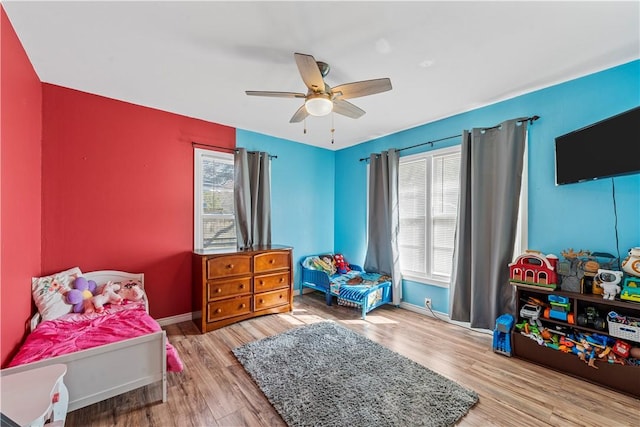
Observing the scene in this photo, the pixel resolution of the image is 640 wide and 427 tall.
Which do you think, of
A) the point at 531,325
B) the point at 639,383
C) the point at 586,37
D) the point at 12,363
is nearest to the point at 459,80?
the point at 586,37

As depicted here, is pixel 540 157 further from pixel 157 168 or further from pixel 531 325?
pixel 157 168

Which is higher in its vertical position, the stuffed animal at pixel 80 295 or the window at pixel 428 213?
the window at pixel 428 213

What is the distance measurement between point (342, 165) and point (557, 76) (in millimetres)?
2944

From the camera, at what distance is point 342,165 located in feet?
15.3

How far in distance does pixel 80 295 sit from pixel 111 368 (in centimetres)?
105

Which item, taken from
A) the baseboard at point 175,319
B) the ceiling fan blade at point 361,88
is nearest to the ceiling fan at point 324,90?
the ceiling fan blade at point 361,88

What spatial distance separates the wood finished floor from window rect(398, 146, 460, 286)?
83 cm

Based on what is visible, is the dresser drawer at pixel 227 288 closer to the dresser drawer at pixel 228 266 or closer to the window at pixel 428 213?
the dresser drawer at pixel 228 266

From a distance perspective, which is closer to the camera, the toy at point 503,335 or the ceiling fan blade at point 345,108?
the ceiling fan blade at point 345,108

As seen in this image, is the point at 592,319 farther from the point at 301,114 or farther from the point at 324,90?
the point at 301,114

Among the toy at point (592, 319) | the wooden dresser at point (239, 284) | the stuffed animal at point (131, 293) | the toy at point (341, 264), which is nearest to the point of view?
the toy at point (592, 319)

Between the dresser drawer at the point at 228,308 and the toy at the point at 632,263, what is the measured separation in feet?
11.4

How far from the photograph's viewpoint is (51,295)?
218cm

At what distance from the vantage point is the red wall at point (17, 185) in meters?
1.57
